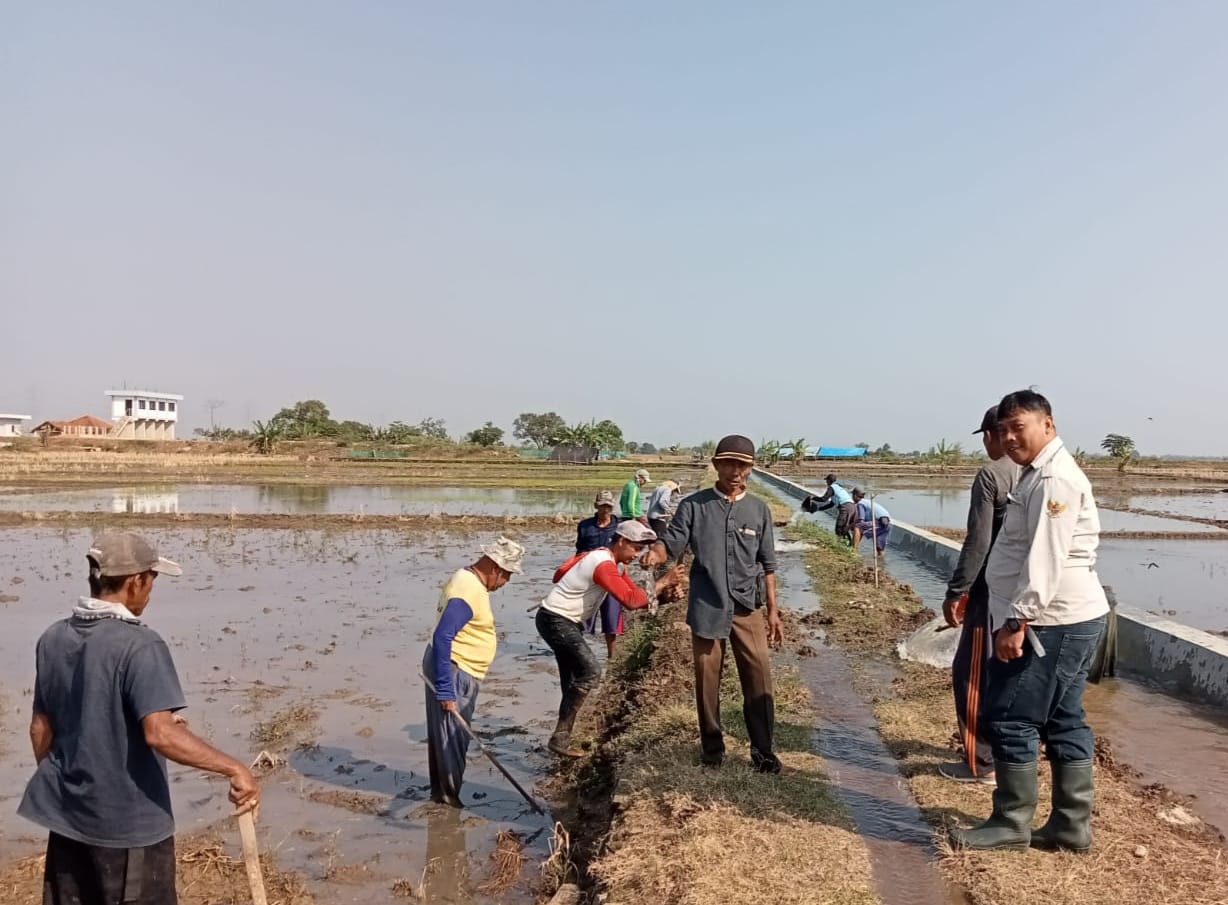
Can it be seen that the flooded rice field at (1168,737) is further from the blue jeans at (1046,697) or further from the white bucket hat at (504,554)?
the white bucket hat at (504,554)

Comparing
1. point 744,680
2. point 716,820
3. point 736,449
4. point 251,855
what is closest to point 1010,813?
point 716,820

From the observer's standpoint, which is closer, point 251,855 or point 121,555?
point 121,555

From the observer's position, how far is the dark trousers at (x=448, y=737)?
4.87 metres

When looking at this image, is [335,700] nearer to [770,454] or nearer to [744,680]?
[744,680]

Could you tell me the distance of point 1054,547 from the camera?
11.1 feet

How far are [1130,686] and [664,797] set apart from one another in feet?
16.1

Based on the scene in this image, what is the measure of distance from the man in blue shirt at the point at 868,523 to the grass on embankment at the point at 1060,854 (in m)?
7.86

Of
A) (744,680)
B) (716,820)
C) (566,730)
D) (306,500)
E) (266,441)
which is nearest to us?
(716,820)

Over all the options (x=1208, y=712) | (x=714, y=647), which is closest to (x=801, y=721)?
(x=714, y=647)

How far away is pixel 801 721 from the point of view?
5.66 m

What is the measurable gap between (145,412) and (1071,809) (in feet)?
344

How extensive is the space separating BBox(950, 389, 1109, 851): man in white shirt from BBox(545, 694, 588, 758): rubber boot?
2.73 m

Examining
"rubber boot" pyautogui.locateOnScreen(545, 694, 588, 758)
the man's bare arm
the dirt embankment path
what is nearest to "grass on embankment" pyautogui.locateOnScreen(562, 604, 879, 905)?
"rubber boot" pyautogui.locateOnScreen(545, 694, 588, 758)

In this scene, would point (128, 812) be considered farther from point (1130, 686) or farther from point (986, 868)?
point (1130, 686)
